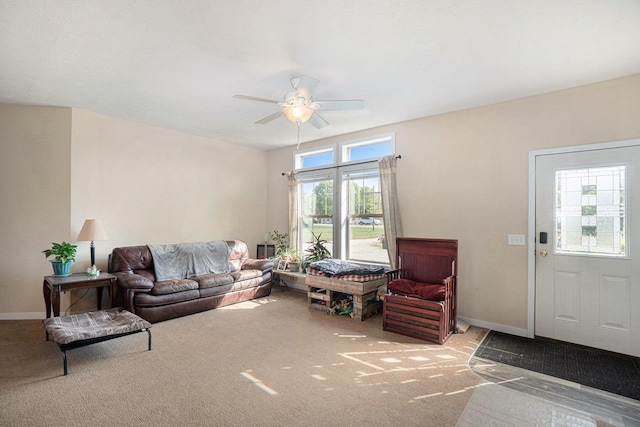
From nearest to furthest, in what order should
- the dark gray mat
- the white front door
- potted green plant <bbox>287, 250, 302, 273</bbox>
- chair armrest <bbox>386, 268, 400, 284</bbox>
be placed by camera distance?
1. the dark gray mat
2. the white front door
3. chair armrest <bbox>386, 268, 400, 284</bbox>
4. potted green plant <bbox>287, 250, 302, 273</bbox>

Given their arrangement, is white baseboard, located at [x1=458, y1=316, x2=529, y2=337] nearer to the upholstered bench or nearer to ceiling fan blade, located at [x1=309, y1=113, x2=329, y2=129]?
ceiling fan blade, located at [x1=309, y1=113, x2=329, y2=129]

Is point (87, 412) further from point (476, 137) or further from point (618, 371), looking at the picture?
point (476, 137)

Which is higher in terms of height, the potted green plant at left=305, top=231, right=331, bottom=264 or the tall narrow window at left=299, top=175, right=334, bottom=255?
the tall narrow window at left=299, top=175, right=334, bottom=255

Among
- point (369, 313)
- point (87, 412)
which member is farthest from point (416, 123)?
point (87, 412)

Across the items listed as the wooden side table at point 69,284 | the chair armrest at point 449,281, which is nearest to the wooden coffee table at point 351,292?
the chair armrest at point 449,281

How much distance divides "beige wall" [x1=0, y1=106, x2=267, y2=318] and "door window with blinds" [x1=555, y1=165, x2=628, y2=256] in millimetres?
5260

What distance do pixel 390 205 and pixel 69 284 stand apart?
13.6 feet

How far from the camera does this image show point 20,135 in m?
4.05

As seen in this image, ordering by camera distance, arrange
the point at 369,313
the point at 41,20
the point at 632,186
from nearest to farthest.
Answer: the point at 41,20 → the point at 632,186 → the point at 369,313

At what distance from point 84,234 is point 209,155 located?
239 cm

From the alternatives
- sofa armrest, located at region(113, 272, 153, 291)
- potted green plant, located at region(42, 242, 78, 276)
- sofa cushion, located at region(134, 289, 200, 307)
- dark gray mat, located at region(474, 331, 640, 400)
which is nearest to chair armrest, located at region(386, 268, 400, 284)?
dark gray mat, located at region(474, 331, 640, 400)

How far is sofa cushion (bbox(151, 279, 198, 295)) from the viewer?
4.02 m

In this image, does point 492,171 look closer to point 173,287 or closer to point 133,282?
point 173,287

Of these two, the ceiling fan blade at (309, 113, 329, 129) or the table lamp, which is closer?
the ceiling fan blade at (309, 113, 329, 129)
